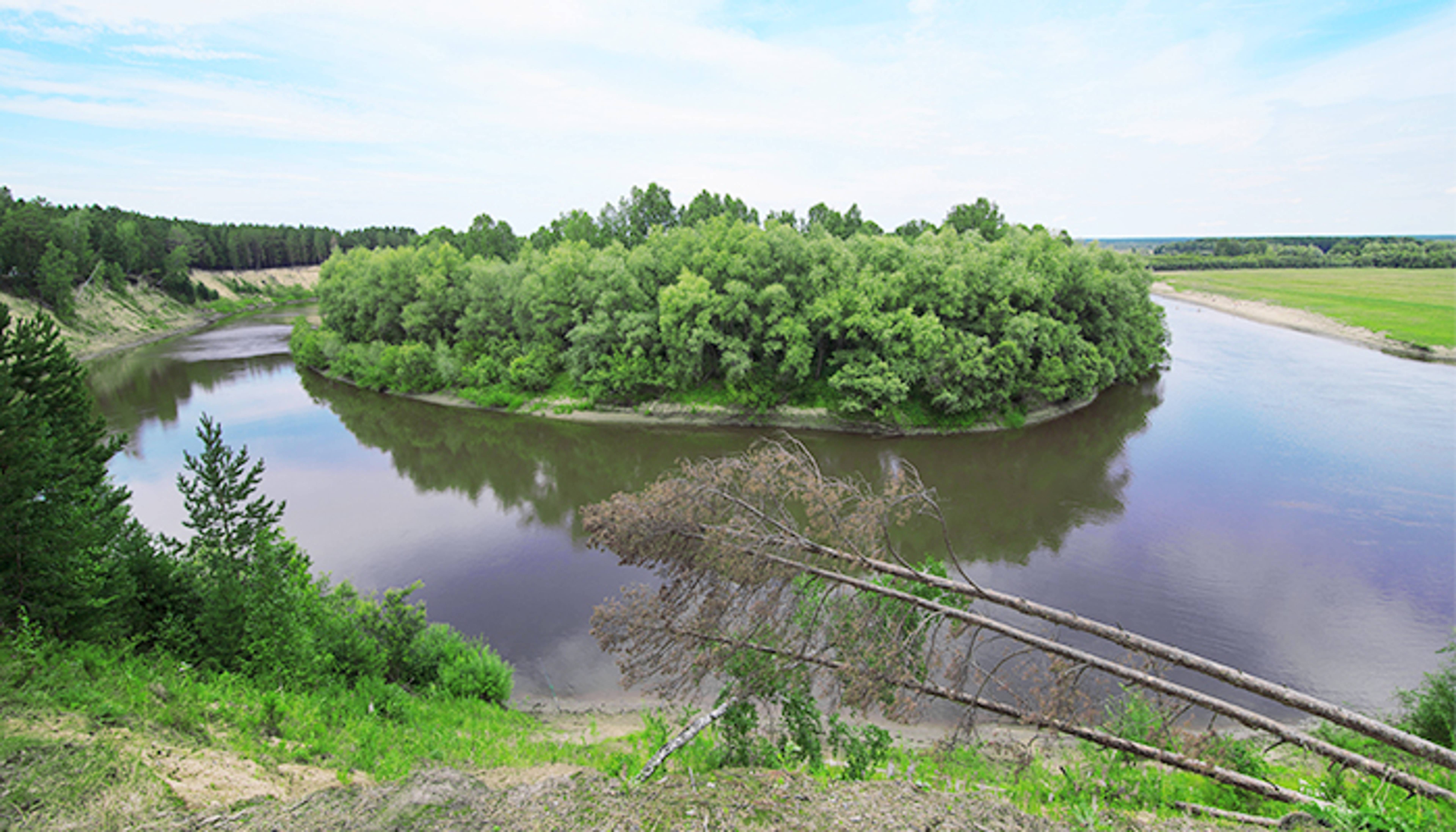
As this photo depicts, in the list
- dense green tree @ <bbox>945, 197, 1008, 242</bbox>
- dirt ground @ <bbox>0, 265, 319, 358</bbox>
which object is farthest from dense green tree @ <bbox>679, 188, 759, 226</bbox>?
dirt ground @ <bbox>0, 265, 319, 358</bbox>

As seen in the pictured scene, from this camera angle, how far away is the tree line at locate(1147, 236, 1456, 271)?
9906cm

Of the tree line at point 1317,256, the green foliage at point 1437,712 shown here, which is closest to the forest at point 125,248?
the green foliage at point 1437,712

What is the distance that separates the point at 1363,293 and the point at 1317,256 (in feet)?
236

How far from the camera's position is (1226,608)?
15602mm

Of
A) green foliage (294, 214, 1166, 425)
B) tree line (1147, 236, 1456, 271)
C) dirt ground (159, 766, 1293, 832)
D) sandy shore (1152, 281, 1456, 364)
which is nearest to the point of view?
dirt ground (159, 766, 1293, 832)

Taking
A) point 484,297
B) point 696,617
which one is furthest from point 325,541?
point 484,297

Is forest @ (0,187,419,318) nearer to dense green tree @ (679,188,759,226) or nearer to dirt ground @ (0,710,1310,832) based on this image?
dense green tree @ (679,188,759,226)

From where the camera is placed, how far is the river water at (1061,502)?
15086 mm

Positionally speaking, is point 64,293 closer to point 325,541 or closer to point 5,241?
point 5,241

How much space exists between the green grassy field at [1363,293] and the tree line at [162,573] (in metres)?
65.1

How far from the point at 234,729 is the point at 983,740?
37.6ft

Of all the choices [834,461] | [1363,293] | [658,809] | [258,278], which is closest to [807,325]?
[834,461]

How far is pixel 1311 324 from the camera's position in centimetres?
5744

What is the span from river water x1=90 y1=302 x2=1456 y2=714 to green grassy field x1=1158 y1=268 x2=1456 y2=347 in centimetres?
1362
